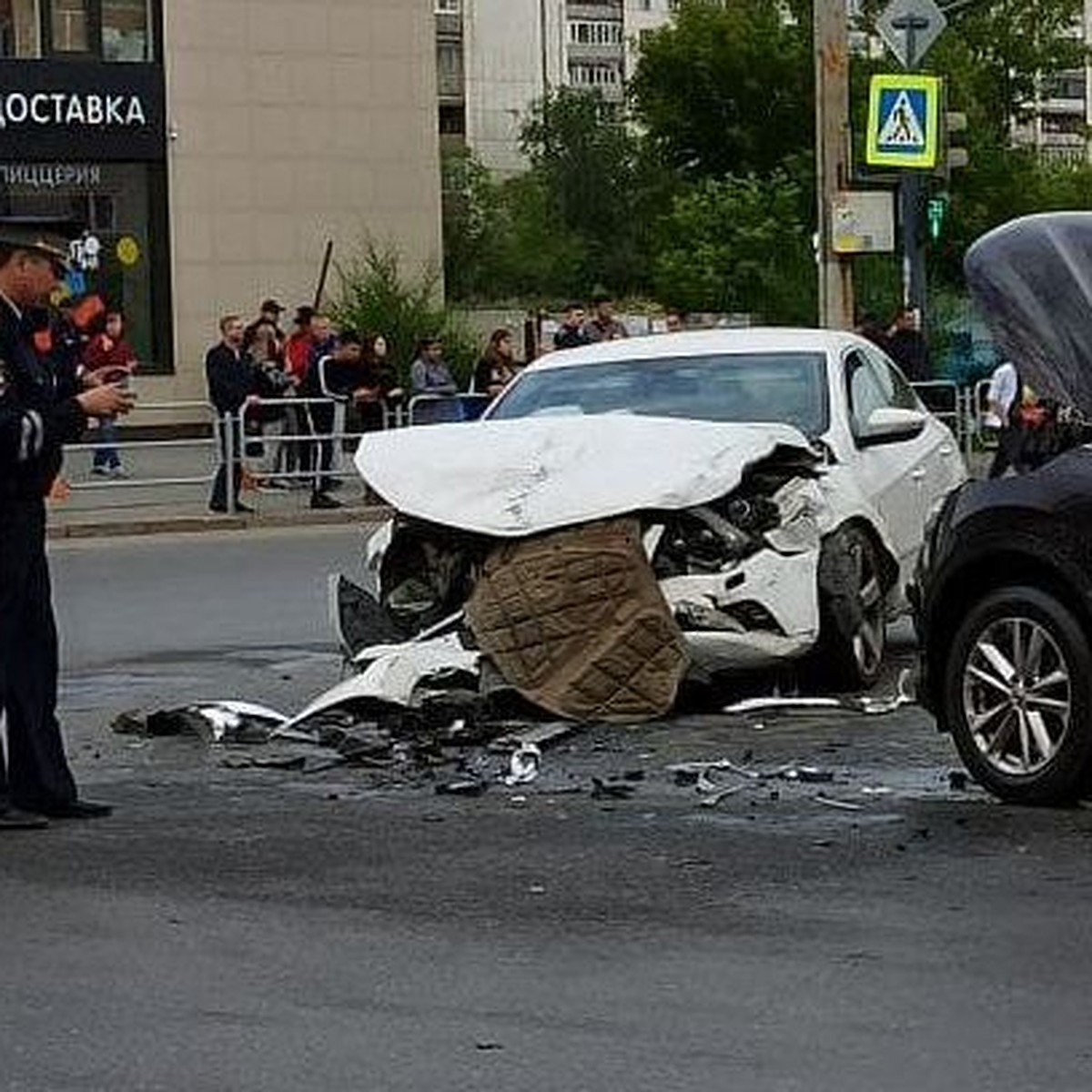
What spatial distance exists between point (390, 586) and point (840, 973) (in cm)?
555

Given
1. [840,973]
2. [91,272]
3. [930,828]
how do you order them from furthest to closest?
1. [91,272]
2. [930,828]
3. [840,973]

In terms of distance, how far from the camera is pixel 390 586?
12148mm

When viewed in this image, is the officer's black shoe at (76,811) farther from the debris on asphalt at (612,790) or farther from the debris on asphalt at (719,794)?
the debris on asphalt at (719,794)

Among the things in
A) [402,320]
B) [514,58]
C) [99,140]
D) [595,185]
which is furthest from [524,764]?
[514,58]

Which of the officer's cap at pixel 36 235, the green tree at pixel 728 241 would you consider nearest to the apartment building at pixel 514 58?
the green tree at pixel 728 241

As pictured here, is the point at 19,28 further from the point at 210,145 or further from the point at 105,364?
the point at 105,364

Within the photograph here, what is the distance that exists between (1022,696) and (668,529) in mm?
2686

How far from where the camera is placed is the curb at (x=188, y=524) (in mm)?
24641

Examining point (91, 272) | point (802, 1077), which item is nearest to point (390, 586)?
point (802, 1077)

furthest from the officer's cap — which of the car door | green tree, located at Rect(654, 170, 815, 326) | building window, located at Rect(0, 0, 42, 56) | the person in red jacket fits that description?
green tree, located at Rect(654, 170, 815, 326)

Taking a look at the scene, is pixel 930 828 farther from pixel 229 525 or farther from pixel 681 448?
pixel 229 525

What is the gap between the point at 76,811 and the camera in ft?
31.1

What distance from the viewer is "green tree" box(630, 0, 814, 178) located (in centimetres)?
6681

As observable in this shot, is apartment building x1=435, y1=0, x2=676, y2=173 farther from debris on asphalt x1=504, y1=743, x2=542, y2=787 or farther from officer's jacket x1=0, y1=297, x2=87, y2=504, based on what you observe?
officer's jacket x1=0, y1=297, x2=87, y2=504
